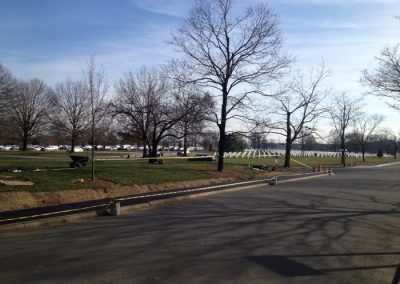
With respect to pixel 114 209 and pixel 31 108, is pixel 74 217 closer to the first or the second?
pixel 114 209

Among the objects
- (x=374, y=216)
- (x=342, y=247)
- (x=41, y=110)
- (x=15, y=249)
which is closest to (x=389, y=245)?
(x=342, y=247)

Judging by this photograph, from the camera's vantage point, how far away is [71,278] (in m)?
6.44

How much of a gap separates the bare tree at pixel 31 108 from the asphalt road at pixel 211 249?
72052 millimetres

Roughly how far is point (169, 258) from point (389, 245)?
4752 mm

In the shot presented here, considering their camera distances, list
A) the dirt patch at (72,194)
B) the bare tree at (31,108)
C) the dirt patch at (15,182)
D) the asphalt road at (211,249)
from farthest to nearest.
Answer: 1. the bare tree at (31,108)
2. the dirt patch at (15,182)
3. the dirt patch at (72,194)
4. the asphalt road at (211,249)

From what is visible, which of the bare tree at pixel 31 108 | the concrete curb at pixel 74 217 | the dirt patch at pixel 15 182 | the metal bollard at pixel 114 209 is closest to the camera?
the concrete curb at pixel 74 217

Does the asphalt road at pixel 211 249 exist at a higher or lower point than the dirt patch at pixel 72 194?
lower

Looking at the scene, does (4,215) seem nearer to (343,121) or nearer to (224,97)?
(224,97)

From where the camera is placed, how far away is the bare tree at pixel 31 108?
79.8 meters

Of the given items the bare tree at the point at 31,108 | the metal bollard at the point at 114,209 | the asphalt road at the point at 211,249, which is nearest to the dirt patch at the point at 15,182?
the metal bollard at the point at 114,209

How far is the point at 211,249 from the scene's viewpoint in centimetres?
855

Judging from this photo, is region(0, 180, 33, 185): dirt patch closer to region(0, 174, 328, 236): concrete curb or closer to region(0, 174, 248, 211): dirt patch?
region(0, 174, 248, 211): dirt patch

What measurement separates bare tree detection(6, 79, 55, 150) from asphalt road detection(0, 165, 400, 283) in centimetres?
7205

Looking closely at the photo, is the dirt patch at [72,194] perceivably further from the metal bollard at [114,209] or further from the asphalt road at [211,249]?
the asphalt road at [211,249]
